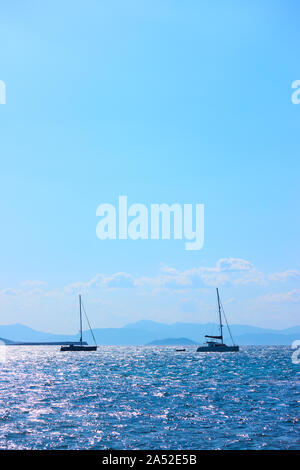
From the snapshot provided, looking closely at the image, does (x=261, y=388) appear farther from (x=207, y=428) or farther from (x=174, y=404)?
(x=207, y=428)

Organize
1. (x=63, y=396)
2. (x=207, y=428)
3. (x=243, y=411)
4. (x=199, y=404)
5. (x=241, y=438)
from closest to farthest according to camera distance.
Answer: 1. (x=241, y=438)
2. (x=207, y=428)
3. (x=243, y=411)
4. (x=199, y=404)
5. (x=63, y=396)

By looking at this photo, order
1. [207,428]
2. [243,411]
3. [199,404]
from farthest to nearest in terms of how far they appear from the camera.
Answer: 1. [199,404]
2. [243,411]
3. [207,428]

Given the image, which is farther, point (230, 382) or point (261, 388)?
point (230, 382)

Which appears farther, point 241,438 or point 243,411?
point 243,411

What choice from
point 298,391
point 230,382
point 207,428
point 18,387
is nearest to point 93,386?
point 18,387

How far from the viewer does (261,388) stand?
196 feet

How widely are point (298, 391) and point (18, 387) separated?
111ft

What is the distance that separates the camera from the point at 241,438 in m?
30.5

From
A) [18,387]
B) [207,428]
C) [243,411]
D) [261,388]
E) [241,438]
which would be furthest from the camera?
[18,387]

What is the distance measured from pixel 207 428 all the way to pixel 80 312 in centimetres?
16649
